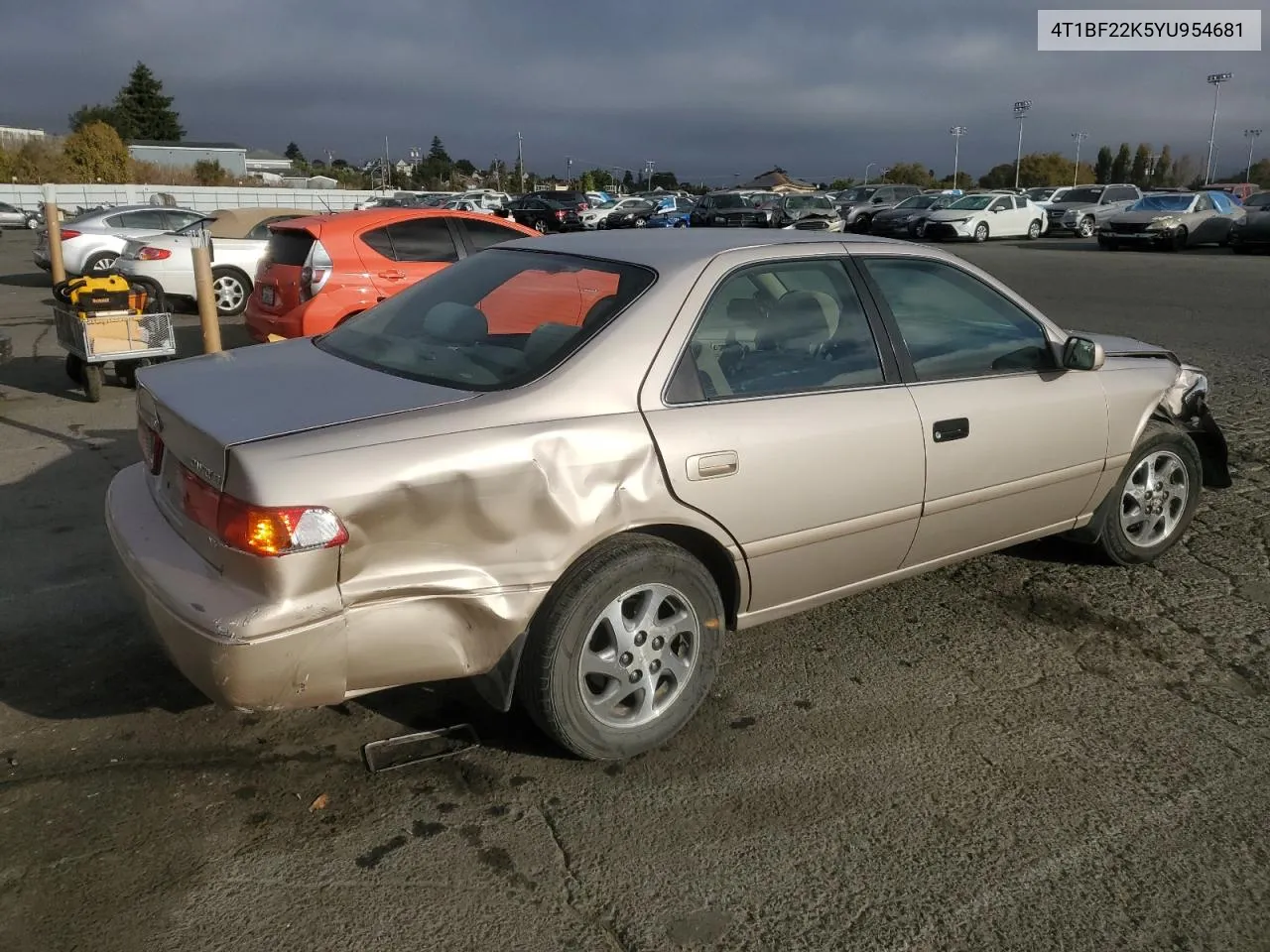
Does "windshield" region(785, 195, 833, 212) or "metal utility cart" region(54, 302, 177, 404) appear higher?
"windshield" region(785, 195, 833, 212)

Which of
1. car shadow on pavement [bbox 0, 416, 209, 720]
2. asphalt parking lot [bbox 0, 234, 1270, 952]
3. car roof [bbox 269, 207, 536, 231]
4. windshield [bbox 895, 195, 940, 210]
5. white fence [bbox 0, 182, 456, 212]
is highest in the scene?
white fence [bbox 0, 182, 456, 212]

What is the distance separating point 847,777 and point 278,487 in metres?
1.92

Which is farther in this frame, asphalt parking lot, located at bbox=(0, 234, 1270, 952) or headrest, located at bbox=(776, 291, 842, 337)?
headrest, located at bbox=(776, 291, 842, 337)

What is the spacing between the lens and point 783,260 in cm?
370

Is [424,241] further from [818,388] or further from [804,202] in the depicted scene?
[804,202]

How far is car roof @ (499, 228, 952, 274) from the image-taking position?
11.6 ft

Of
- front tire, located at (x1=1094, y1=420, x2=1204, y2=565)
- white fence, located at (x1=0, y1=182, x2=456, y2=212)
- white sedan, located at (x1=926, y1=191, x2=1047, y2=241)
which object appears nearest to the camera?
front tire, located at (x1=1094, y1=420, x2=1204, y2=565)

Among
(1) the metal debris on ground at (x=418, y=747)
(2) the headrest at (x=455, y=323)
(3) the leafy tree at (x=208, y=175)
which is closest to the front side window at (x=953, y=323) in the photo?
(2) the headrest at (x=455, y=323)

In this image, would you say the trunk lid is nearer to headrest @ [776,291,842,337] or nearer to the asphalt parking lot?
the asphalt parking lot

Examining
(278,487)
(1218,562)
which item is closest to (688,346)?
(278,487)

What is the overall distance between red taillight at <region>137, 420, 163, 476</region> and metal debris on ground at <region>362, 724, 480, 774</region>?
1.15 m

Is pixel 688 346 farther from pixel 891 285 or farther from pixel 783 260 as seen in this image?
pixel 891 285

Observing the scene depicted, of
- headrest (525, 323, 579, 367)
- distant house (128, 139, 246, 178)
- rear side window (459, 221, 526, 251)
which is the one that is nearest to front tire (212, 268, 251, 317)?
rear side window (459, 221, 526, 251)

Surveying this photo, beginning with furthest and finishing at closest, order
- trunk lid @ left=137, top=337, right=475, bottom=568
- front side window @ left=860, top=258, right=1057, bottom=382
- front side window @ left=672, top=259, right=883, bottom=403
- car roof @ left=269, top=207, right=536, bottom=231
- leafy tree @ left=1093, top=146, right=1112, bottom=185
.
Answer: leafy tree @ left=1093, top=146, right=1112, bottom=185
car roof @ left=269, top=207, right=536, bottom=231
front side window @ left=860, top=258, right=1057, bottom=382
front side window @ left=672, top=259, right=883, bottom=403
trunk lid @ left=137, top=337, right=475, bottom=568
